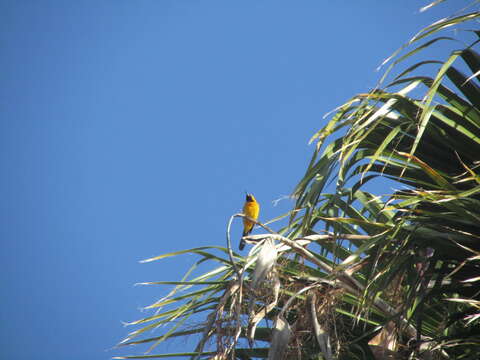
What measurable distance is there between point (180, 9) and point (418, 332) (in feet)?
489

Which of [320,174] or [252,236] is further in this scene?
[320,174]

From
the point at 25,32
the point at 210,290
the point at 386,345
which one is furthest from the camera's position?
the point at 25,32

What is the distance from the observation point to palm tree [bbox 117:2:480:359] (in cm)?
172

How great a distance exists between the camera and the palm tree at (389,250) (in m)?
1.72

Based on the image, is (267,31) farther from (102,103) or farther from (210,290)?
(210,290)

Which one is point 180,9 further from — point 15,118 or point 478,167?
point 478,167

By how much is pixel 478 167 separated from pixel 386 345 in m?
0.58

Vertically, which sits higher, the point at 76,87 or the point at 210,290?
the point at 76,87

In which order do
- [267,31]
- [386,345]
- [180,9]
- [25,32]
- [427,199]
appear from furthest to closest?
[180,9], [25,32], [267,31], [386,345], [427,199]

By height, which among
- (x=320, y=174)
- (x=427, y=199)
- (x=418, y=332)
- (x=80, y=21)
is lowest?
(x=418, y=332)

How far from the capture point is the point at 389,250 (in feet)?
6.24

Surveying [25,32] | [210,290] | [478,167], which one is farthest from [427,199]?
[25,32]

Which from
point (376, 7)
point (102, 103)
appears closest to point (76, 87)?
point (102, 103)

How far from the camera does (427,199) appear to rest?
68.4 inches
